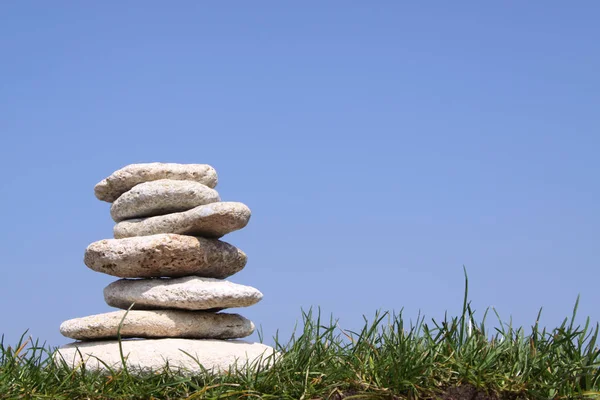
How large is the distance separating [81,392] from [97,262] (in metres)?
2.04

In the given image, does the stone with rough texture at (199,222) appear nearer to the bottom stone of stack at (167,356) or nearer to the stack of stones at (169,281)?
the stack of stones at (169,281)

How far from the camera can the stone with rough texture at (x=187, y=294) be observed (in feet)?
27.7

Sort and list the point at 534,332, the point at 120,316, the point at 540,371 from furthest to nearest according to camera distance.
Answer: the point at 120,316, the point at 534,332, the point at 540,371

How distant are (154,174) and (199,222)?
1.10 m

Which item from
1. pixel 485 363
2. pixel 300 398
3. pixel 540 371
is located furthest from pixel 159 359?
pixel 540 371

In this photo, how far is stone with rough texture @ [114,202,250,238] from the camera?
8.61m

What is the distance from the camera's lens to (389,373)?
6.71 metres

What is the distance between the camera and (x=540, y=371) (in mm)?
6586

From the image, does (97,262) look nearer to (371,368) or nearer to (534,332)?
(371,368)

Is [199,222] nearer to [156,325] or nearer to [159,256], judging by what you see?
[159,256]

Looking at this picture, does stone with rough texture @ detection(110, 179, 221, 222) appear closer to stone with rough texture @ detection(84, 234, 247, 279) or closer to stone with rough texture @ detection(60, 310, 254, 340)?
stone with rough texture @ detection(84, 234, 247, 279)

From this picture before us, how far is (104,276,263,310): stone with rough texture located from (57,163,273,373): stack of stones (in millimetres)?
12

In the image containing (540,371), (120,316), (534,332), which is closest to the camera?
(540,371)

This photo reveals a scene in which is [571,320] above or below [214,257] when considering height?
below
